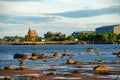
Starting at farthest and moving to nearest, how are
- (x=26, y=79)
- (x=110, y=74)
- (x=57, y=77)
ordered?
(x=110, y=74) < (x=57, y=77) < (x=26, y=79)

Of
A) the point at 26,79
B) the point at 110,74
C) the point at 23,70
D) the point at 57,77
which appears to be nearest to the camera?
the point at 26,79

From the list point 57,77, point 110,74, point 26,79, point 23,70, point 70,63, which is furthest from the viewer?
point 70,63

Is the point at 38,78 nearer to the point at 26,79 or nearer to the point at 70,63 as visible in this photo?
the point at 26,79

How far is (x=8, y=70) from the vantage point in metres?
61.7

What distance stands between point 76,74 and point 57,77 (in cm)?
438

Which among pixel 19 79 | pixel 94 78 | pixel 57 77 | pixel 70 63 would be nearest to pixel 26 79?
pixel 19 79

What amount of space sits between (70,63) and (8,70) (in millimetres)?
16371

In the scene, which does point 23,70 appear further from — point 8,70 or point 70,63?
point 70,63

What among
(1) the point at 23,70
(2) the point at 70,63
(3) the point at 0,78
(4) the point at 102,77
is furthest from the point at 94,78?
(2) the point at 70,63

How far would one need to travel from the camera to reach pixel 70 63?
2948 inches

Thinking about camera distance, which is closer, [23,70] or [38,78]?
[38,78]

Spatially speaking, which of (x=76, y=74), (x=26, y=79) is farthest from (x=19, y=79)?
(x=76, y=74)

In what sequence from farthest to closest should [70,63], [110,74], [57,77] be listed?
[70,63] < [110,74] < [57,77]

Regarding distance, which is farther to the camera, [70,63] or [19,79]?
[70,63]
